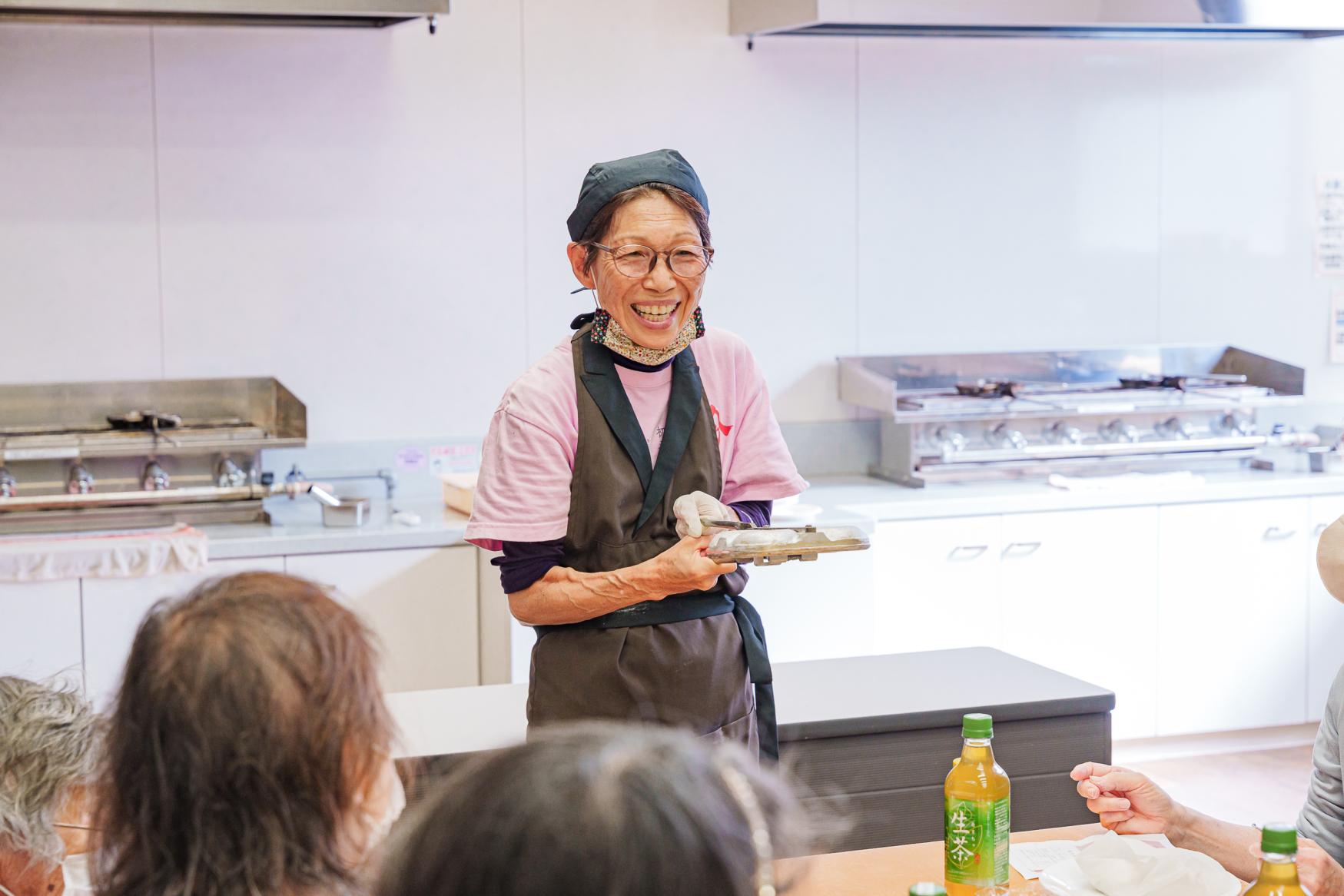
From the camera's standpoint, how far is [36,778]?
4.43 ft

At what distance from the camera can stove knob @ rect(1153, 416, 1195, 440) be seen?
14.4 feet

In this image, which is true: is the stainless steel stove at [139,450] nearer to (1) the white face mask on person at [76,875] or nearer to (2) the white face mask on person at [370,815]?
(1) the white face mask on person at [76,875]

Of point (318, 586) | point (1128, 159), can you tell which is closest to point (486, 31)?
point (1128, 159)

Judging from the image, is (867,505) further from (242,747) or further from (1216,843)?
(242,747)

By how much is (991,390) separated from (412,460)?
1695mm

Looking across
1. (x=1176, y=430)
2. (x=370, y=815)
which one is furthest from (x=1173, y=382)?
(x=370, y=815)

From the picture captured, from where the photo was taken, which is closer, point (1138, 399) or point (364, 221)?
point (364, 221)

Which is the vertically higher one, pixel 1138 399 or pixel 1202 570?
pixel 1138 399

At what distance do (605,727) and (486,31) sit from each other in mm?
3571

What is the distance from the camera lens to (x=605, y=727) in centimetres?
67

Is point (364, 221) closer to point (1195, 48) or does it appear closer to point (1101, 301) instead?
point (1101, 301)

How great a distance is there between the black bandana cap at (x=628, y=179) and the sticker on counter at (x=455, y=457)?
2.24m

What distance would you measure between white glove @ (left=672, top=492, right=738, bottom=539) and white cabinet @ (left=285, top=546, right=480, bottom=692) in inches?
71.5

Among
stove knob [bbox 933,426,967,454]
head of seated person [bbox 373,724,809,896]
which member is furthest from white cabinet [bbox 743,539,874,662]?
head of seated person [bbox 373,724,809,896]
